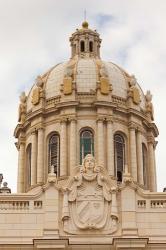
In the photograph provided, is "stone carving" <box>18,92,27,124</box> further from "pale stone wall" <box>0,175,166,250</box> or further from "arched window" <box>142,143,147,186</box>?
"pale stone wall" <box>0,175,166,250</box>

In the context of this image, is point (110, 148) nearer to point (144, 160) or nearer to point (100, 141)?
point (100, 141)

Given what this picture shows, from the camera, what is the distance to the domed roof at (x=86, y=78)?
5450 centimetres

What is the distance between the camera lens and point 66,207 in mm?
40875

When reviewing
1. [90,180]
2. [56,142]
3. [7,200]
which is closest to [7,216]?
[7,200]

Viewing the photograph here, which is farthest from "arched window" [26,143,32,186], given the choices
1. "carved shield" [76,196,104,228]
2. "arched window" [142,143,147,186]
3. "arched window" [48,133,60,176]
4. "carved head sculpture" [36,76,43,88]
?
"carved shield" [76,196,104,228]

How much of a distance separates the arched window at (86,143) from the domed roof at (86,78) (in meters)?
3.20

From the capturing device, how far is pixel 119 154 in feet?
172

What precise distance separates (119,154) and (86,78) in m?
6.05

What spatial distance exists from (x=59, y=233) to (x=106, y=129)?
518 inches

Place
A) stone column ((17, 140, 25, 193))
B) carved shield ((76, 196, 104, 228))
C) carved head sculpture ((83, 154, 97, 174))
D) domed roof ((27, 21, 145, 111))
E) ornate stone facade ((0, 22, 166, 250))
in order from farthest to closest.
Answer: domed roof ((27, 21, 145, 111)), stone column ((17, 140, 25, 193)), carved head sculpture ((83, 154, 97, 174)), carved shield ((76, 196, 104, 228)), ornate stone facade ((0, 22, 166, 250))

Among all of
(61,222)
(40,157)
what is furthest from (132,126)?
(61,222)

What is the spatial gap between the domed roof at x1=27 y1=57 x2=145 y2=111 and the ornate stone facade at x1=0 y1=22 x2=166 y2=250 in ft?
0.24

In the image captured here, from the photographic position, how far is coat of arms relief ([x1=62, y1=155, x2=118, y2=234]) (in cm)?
4062

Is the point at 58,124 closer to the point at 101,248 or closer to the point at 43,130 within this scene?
the point at 43,130
